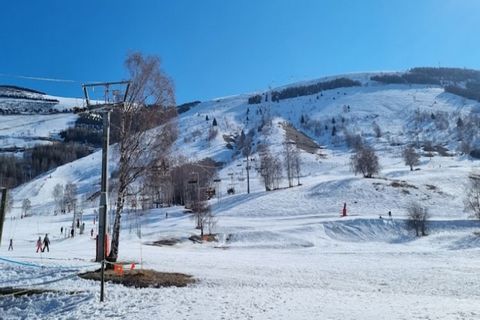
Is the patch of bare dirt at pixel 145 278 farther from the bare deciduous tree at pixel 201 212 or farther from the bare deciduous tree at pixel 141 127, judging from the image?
the bare deciduous tree at pixel 201 212

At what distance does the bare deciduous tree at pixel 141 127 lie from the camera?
22.2 metres

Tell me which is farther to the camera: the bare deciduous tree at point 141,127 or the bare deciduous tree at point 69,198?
the bare deciduous tree at point 69,198

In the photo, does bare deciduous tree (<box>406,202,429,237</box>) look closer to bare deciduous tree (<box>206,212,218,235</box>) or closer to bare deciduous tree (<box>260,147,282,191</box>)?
bare deciduous tree (<box>206,212,218,235</box>)

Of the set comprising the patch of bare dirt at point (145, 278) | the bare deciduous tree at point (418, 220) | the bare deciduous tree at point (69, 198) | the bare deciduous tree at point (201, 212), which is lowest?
the patch of bare dirt at point (145, 278)

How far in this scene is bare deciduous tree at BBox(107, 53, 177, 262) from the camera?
72.8 feet

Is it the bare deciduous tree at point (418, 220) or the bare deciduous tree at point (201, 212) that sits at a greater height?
the bare deciduous tree at point (201, 212)

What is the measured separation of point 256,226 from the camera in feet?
221

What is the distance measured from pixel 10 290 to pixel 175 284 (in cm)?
672

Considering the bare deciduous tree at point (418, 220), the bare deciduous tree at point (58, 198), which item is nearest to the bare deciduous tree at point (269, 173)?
the bare deciduous tree at point (418, 220)

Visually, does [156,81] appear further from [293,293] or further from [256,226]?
[256,226]

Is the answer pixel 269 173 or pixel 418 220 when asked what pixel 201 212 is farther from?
pixel 269 173

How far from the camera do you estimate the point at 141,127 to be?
883 inches

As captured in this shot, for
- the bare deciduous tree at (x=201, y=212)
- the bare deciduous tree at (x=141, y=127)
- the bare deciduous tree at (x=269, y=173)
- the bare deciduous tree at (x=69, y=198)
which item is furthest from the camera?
the bare deciduous tree at (x=69, y=198)

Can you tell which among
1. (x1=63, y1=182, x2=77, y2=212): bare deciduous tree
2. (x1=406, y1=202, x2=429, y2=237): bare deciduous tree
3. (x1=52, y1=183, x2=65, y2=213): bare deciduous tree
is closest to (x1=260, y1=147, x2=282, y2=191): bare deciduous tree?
(x1=406, y1=202, x2=429, y2=237): bare deciduous tree
